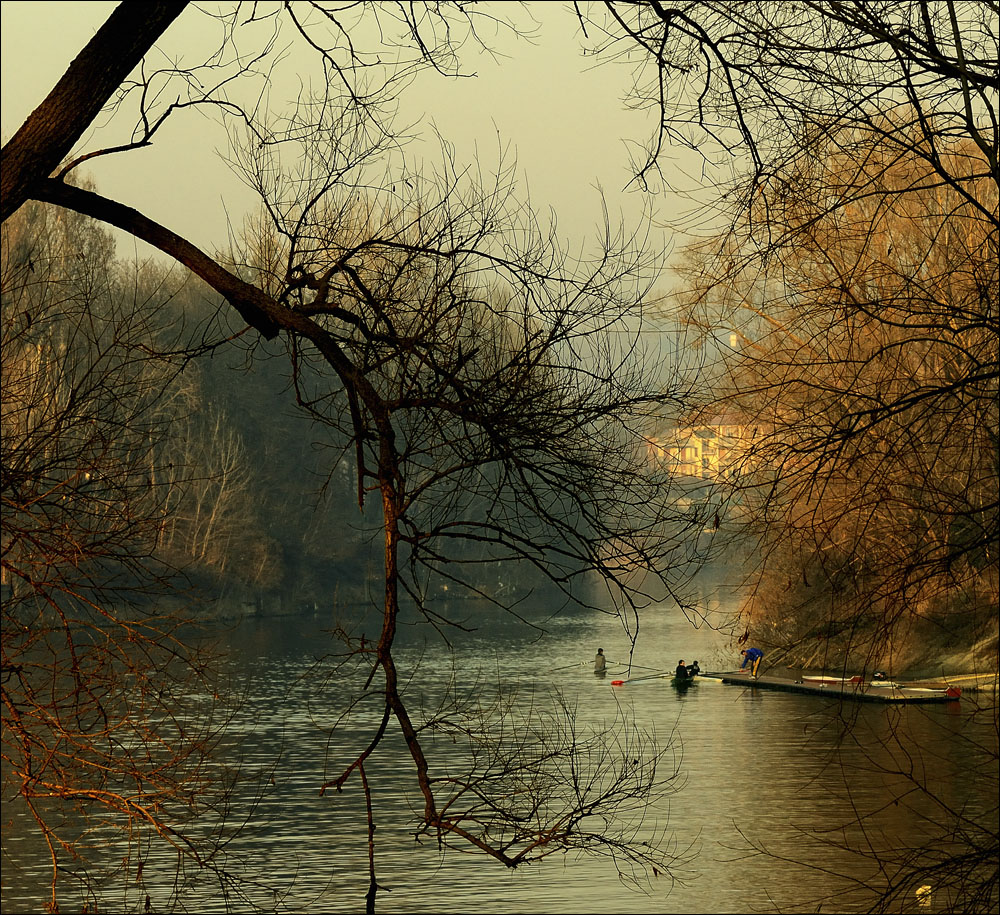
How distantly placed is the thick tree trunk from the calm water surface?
8.33 metres

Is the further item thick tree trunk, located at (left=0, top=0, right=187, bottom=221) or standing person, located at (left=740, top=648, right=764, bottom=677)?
standing person, located at (left=740, top=648, right=764, bottom=677)

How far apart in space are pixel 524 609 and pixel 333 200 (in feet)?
177

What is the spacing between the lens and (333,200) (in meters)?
6.56

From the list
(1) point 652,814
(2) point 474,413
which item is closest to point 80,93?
(2) point 474,413

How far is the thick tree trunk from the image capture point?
16.9ft

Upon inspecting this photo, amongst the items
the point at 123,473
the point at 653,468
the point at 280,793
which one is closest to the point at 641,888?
the point at 280,793

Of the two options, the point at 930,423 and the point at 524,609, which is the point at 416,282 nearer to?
the point at 930,423

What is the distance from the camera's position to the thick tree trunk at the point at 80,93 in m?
5.16

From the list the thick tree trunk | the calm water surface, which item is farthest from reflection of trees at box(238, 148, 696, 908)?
the calm water surface

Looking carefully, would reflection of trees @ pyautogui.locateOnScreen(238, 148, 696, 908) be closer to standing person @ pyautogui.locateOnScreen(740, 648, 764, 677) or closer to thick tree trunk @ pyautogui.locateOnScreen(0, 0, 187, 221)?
thick tree trunk @ pyautogui.locateOnScreen(0, 0, 187, 221)

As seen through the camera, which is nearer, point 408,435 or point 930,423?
point 408,435

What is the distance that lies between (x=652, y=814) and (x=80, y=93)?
20991 millimetres

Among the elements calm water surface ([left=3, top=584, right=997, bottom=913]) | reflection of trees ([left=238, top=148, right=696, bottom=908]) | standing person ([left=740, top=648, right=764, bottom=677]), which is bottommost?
calm water surface ([left=3, top=584, right=997, bottom=913])

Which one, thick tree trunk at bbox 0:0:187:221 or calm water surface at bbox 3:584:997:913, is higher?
thick tree trunk at bbox 0:0:187:221
